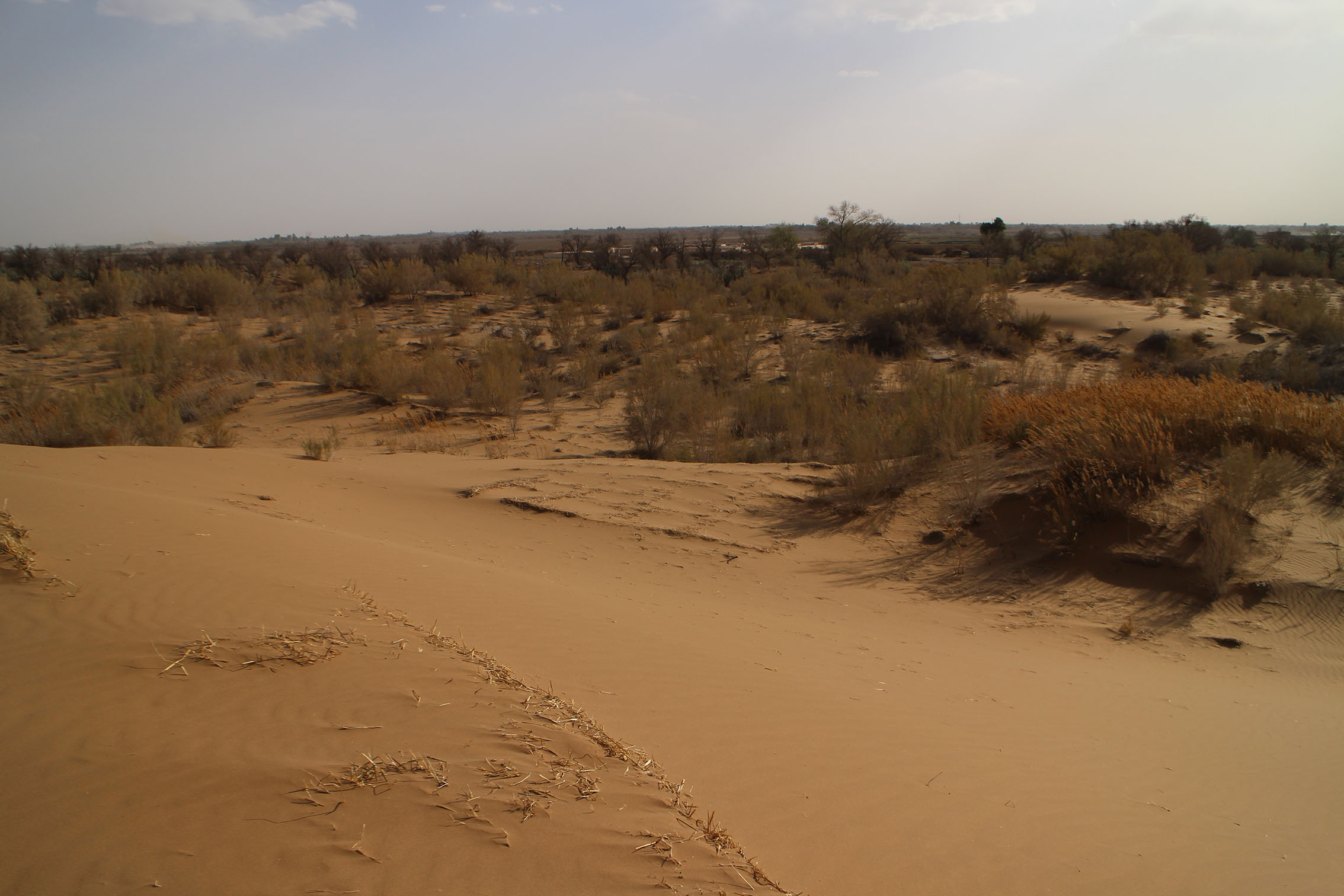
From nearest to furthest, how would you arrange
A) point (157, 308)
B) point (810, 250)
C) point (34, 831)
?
point (34, 831) < point (157, 308) < point (810, 250)

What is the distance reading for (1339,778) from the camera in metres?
3.80

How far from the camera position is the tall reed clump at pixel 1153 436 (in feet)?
24.1

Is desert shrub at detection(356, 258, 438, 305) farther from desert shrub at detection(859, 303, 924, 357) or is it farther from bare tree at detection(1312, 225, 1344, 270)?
bare tree at detection(1312, 225, 1344, 270)

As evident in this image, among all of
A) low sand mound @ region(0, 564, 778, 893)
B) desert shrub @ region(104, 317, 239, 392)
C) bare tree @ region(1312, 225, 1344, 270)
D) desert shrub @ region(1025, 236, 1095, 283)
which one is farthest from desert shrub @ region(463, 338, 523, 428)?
bare tree @ region(1312, 225, 1344, 270)

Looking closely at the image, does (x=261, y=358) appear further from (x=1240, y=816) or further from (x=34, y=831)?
(x=1240, y=816)

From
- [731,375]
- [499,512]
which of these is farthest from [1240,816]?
[731,375]

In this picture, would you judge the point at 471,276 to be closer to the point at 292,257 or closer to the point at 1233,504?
the point at 292,257

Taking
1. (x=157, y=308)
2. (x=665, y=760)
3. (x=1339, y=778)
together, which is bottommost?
(x=1339, y=778)

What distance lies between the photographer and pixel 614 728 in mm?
3396

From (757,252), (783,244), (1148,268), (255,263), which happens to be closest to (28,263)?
(255,263)

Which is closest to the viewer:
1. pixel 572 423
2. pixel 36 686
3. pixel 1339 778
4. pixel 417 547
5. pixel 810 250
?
pixel 36 686

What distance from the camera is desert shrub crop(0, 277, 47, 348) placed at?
60.8ft

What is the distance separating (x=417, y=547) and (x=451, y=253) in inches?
1287

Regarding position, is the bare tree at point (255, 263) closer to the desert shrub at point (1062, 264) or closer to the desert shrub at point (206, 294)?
the desert shrub at point (206, 294)
